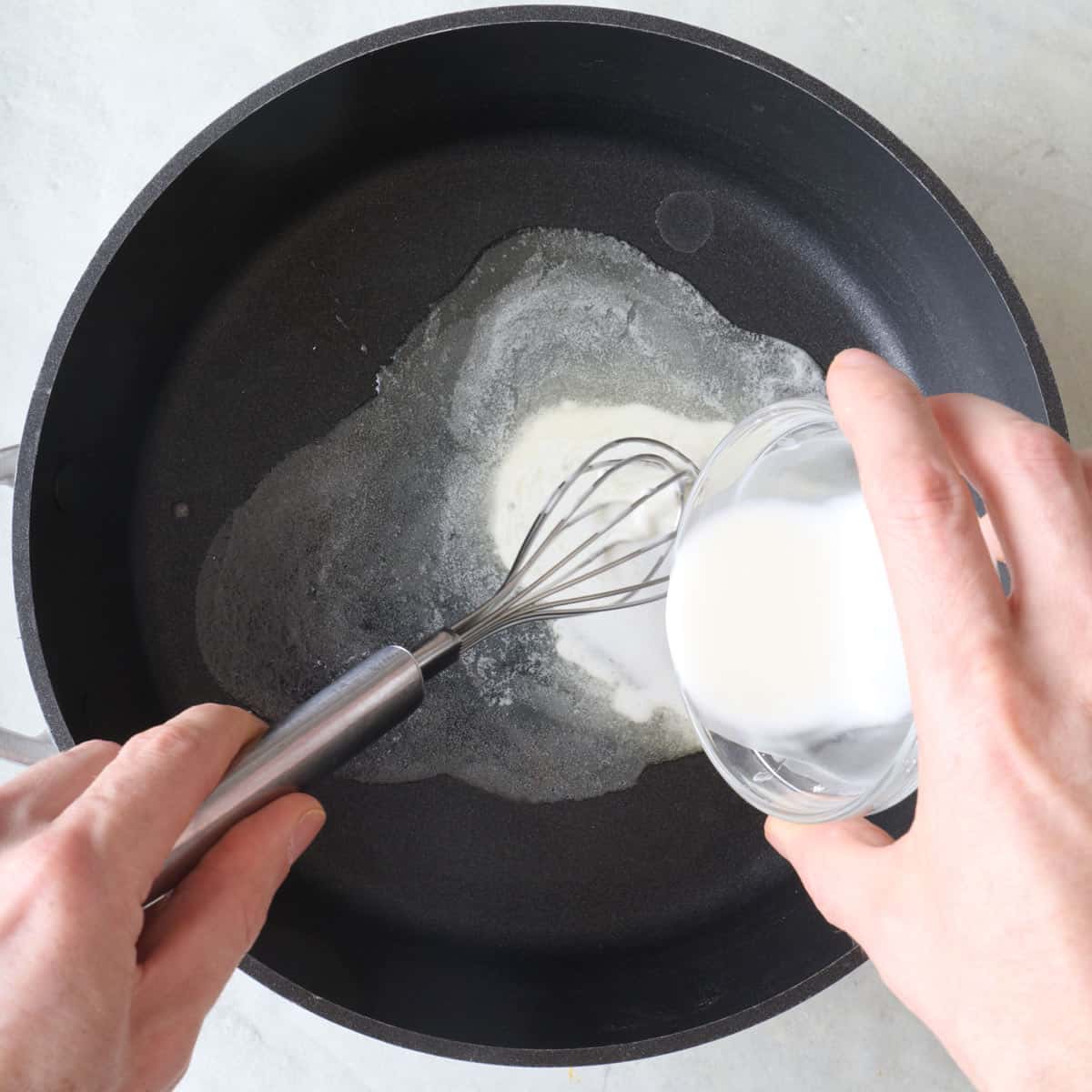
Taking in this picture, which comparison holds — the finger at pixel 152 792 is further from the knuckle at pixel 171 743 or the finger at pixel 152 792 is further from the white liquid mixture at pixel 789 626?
the white liquid mixture at pixel 789 626

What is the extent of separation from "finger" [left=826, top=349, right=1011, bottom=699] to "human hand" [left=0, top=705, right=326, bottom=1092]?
0.31 meters

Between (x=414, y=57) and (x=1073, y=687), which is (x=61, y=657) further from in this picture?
(x=1073, y=687)

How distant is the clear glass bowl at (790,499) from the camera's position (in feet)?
1.45

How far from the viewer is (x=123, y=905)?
0.38 metres

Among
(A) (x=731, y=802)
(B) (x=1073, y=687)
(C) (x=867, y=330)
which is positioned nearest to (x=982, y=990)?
(B) (x=1073, y=687)

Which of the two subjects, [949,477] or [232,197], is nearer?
[949,477]

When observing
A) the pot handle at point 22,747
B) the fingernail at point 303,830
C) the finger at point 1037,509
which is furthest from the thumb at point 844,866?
the pot handle at point 22,747

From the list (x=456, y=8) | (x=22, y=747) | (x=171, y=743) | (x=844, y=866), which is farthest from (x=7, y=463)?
(x=844, y=866)

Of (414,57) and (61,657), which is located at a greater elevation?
(414,57)

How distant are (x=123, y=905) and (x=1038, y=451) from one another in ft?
1.26

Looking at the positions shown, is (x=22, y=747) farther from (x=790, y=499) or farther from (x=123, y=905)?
(x=790, y=499)

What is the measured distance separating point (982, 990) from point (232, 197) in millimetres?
637

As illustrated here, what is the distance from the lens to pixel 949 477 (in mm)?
338

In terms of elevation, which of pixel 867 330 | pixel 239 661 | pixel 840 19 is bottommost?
pixel 239 661
